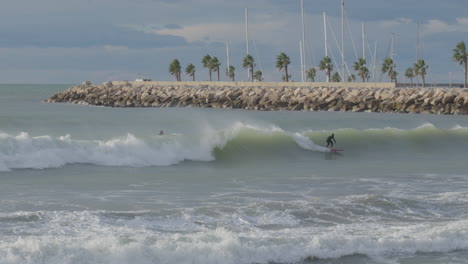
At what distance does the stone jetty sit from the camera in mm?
63281

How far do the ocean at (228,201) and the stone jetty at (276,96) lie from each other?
31.9 m

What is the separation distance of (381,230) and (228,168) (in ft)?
37.5

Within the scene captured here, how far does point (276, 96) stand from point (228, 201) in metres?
57.8

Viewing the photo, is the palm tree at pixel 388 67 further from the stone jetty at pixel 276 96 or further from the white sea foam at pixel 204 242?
the white sea foam at pixel 204 242

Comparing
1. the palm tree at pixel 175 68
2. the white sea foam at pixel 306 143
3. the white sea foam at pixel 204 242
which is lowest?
the white sea foam at pixel 306 143

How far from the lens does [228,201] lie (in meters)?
16.2

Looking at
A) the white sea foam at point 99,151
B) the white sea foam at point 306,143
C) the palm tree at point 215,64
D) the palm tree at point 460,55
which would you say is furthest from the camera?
the palm tree at point 215,64

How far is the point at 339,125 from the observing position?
49.6 m

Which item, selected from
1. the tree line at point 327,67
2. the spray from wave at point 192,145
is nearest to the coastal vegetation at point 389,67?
the tree line at point 327,67

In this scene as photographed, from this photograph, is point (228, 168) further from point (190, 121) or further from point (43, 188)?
point (190, 121)

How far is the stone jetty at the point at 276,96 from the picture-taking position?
63.3m

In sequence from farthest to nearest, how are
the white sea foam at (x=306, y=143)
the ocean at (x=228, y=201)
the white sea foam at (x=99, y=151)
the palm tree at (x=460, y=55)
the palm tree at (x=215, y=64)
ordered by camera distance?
the palm tree at (x=215, y=64), the palm tree at (x=460, y=55), the white sea foam at (x=306, y=143), the white sea foam at (x=99, y=151), the ocean at (x=228, y=201)

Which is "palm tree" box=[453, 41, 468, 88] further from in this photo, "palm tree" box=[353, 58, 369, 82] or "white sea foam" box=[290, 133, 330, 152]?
"white sea foam" box=[290, 133, 330, 152]

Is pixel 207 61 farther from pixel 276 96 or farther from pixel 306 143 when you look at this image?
pixel 306 143
